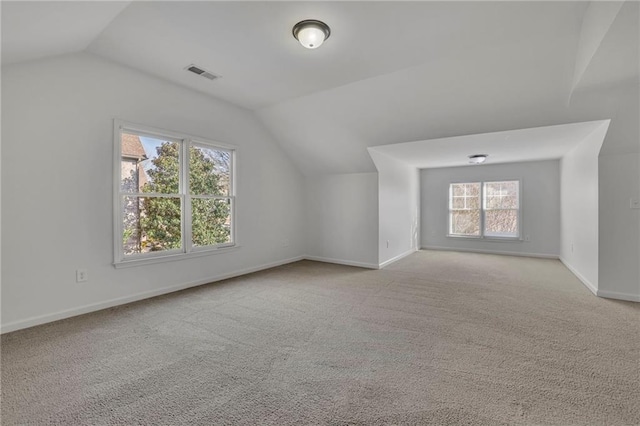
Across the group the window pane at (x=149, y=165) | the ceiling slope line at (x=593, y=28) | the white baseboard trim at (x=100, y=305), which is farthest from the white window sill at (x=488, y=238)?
the window pane at (x=149, y=165)

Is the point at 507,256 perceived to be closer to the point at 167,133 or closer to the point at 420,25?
the point at 420,25

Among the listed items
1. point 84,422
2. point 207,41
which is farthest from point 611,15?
point 84,422

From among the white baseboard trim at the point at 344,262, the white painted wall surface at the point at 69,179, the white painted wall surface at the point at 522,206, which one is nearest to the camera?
the white painted wall surface at the point at 69,179

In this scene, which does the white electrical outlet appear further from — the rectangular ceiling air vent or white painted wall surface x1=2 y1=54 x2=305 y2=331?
the rectangular ceiling air vent

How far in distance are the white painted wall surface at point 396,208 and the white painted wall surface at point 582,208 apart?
2898 millimetres

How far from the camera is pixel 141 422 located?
1.52 meters

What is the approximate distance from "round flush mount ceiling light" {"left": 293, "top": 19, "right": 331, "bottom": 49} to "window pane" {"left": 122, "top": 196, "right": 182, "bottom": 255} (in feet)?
8.65

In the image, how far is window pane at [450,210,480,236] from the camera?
7.05m

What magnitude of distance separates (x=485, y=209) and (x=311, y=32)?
632 cm

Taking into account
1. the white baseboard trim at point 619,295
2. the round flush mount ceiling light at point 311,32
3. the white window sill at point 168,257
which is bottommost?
the white baseboard trim at point 619,295

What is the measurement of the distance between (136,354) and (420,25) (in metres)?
3.53

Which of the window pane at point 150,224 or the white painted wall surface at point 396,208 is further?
the white painted wall surface at point 396,208

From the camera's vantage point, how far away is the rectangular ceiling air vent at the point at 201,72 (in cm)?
319

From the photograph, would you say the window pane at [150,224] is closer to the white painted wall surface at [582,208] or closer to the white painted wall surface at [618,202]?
the white painted wall surface at [618,202]
